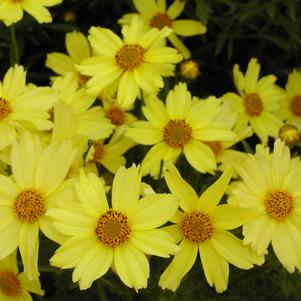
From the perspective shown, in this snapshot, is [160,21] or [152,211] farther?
[160,21]

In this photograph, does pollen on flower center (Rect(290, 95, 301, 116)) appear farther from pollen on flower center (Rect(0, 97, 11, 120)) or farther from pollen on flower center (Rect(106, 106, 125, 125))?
pollen on flower center (Rect(0, 97, 11, 120))

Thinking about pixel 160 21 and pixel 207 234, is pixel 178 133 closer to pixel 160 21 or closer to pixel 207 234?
pixel 207 234

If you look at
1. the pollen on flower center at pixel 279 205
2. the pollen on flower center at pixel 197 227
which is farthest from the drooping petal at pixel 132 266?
the pollen on flower center at pixel 279 205

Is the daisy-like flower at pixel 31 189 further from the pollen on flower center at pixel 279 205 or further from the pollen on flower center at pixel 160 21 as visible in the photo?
the pollen on flower center at pixel 160 21

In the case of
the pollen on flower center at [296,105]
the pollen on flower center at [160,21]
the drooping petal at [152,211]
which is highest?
the drooping petal at [152,211]

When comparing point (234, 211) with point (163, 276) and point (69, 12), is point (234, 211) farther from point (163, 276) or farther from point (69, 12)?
point (69, 12)

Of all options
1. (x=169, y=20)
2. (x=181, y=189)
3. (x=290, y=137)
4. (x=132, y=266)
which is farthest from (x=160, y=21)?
(x=132, y=266)

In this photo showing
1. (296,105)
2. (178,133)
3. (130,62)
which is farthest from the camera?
(296,105)
